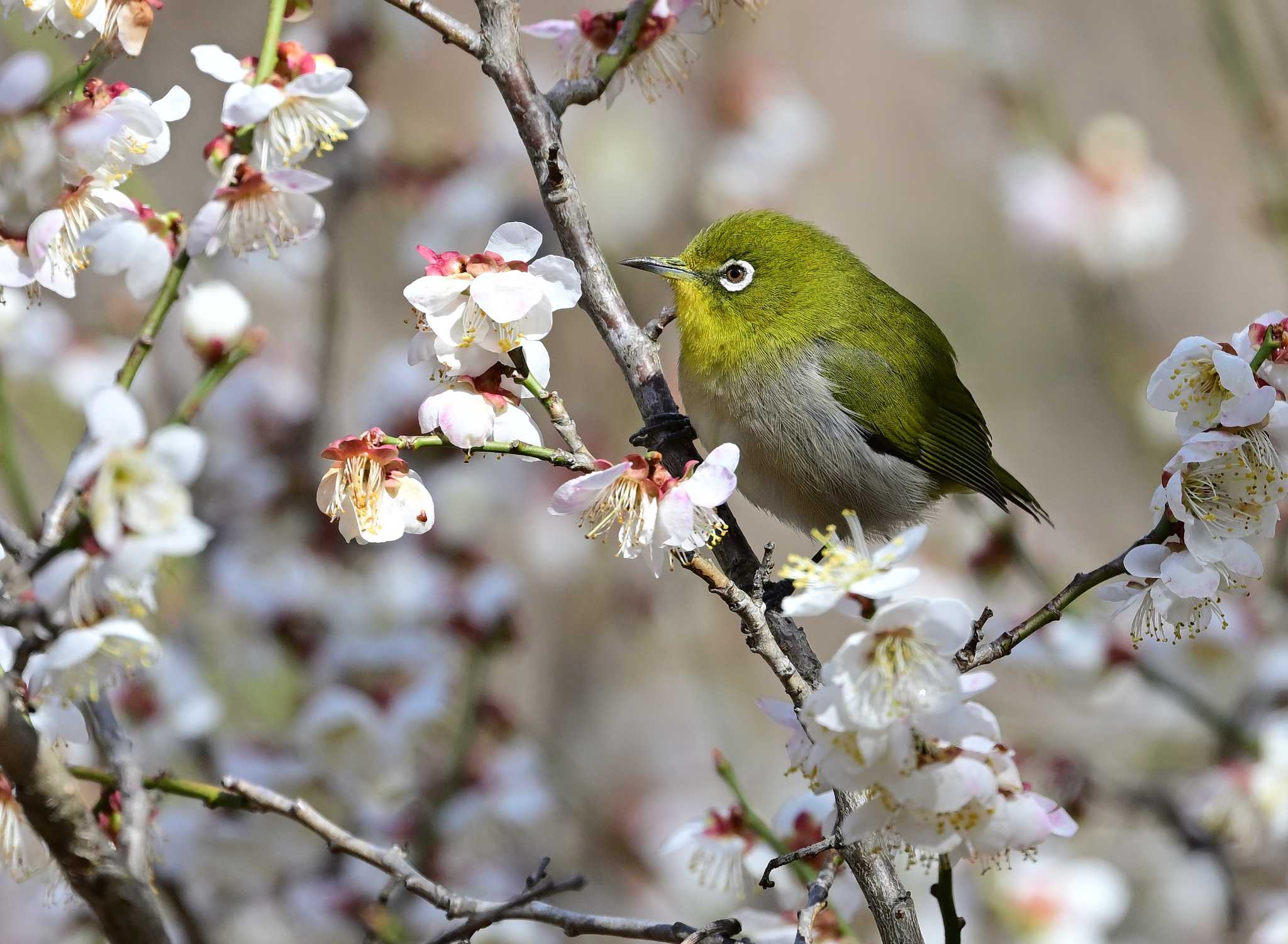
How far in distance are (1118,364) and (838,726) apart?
14.0 ft

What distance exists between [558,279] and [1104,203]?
4757mm

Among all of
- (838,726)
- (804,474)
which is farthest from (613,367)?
(838,726)

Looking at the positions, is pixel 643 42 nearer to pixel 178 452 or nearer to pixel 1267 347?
pixel 1267 347

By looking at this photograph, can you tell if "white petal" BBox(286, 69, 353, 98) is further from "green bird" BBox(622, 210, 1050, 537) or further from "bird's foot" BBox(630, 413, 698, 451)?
"green bird" BBox(622, 210, 1050, 537)

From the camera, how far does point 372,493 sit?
5.92 feet

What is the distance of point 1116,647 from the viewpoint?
368 cm

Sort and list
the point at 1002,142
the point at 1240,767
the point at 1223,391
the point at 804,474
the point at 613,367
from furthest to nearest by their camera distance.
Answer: the point at 1002,142 → the point at 613,367 → the point at 1240,767 → the point at 804,474 → the point at 1223,391

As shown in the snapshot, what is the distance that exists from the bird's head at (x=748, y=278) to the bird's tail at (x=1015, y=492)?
2.69 ft

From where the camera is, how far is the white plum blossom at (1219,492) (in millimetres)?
1678

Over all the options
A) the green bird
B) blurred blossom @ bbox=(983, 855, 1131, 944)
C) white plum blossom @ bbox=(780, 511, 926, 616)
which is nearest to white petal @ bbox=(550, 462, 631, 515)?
white plum blossom @ bbox=(780, 511, 926, 616)

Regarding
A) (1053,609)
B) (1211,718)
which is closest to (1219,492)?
(1053,609)

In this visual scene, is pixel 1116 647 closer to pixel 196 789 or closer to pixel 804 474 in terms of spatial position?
pixel 804 474

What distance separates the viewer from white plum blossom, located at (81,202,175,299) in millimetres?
1622

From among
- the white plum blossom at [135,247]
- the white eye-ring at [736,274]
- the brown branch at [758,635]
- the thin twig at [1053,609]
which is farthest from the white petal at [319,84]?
the white eye-ring at [736,274]
